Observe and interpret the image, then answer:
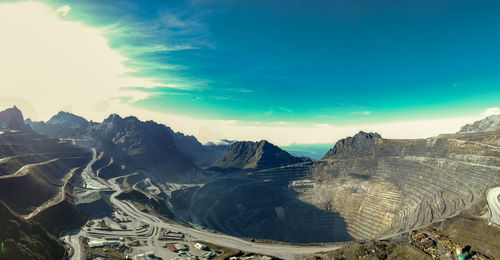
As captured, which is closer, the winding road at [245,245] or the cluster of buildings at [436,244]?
the cluster of buildings at [436,244]

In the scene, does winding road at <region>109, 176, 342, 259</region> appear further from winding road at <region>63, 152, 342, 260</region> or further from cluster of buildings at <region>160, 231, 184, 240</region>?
cluster of buildings at <region>160, 231, 184, 240</region>

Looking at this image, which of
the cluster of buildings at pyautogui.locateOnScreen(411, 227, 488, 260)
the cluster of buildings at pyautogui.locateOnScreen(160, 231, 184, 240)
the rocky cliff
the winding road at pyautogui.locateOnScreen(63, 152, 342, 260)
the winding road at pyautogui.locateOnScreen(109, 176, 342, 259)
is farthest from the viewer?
the cluster of buildings at pyautogui.locateOnScreen(160, 231, 184, 240)

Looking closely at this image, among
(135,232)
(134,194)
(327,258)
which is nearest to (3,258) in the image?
(135,232)

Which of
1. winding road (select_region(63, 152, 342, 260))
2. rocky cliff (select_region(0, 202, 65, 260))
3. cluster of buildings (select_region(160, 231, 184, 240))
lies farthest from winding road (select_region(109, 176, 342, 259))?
rocky cliff (select_region(0, 202, 65, 260))

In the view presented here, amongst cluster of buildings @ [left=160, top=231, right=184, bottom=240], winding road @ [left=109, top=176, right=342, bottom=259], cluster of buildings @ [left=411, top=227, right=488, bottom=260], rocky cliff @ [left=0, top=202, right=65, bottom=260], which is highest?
rocky cliff @ [left=0, top=202, right=65, bottom=260]

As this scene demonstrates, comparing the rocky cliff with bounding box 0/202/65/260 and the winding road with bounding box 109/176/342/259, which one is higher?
the rocky cliff with bounding box 0/202/65/260

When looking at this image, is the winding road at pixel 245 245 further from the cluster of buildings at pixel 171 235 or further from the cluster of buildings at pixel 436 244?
the cluster of buildings at pixel 436 244

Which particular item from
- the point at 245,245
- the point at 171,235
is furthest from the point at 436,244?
the point at 171,235

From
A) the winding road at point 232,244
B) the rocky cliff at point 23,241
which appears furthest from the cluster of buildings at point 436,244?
the rocky cliff at point 23,241

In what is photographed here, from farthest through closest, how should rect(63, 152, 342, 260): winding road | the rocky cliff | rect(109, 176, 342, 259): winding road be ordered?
1. rect(109, 176, 342, 259): winding road
2. rect(63, 152, 342, 260): winding road
3. the rocky cliff

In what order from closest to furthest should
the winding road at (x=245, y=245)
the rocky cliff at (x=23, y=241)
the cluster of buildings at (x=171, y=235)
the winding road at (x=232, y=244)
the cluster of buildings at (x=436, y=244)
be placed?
the rocky cliff at (x=23, y=241) → the cluster of buildings at (x=436, y=244) → the winding road at (x=232, y=244) → the winding road at (x=245, y=245) → the cluster of buildings at (x=171, y=235)

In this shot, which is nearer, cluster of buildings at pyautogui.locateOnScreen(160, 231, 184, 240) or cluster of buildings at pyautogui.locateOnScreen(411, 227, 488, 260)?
cluster of buildings at pyautogui.locateOnScreen(411, 227, 488, 260)
